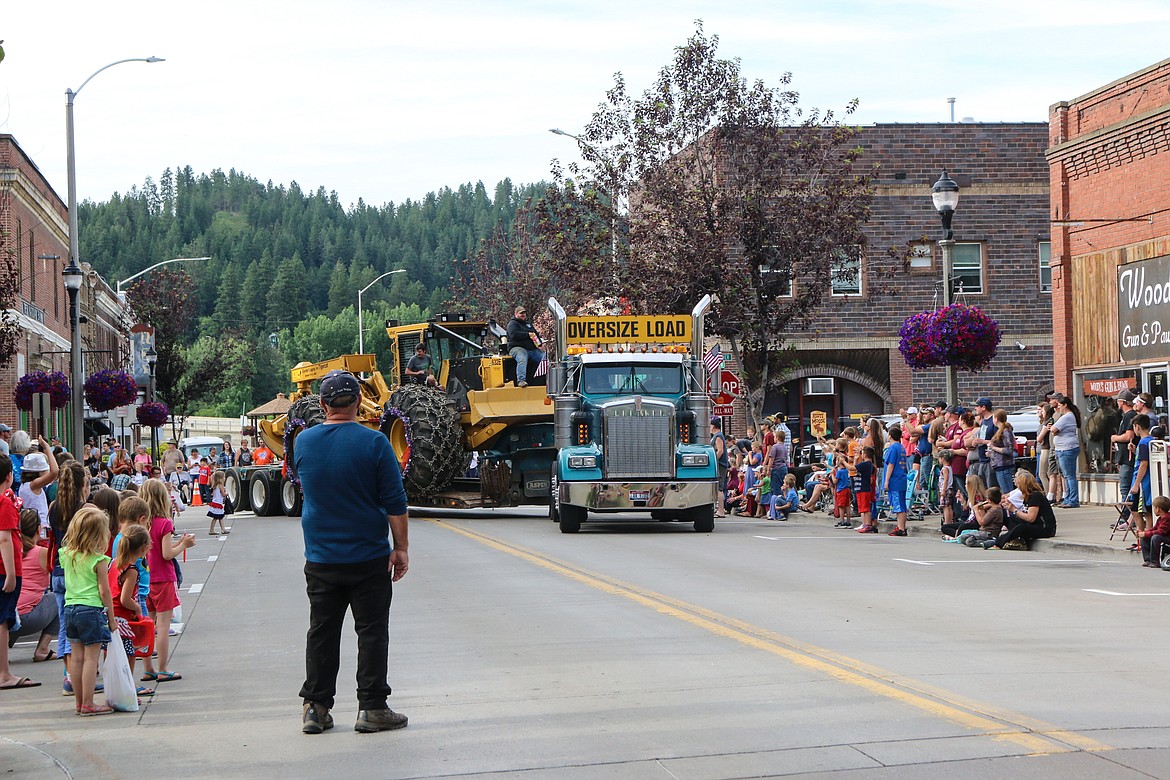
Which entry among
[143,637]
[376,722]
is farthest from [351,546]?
[143,637]

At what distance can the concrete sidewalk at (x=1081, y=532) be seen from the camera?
1886 centimetres

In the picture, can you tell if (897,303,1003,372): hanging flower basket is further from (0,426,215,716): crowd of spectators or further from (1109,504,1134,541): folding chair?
(0,426,215,716): crowd of spectators

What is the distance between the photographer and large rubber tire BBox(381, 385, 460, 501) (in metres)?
28.2

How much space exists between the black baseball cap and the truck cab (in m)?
15.7

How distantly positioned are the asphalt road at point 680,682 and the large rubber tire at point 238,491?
18.4 meters

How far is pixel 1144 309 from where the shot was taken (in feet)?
86.6

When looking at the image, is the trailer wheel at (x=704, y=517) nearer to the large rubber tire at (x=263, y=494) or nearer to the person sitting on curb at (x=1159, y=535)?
the person sitting on curb at (x=1159, y=535)

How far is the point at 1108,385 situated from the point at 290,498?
670 inches

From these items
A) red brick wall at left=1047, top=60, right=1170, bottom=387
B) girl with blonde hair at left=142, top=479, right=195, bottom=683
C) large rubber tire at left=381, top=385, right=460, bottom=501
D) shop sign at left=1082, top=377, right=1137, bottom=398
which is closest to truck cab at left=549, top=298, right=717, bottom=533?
large rubber tire at left=381, top=385, right=460, bottom=501

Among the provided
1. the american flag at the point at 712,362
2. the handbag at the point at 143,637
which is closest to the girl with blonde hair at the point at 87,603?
the handbag at the point at 143,637

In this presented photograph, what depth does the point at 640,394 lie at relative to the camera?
2495 centimetres

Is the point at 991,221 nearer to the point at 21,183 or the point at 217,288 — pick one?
the point at 21,183

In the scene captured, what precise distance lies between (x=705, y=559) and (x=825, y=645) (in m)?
7.91

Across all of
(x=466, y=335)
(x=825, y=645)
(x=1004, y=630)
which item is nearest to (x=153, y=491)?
(x=825, y=645)
